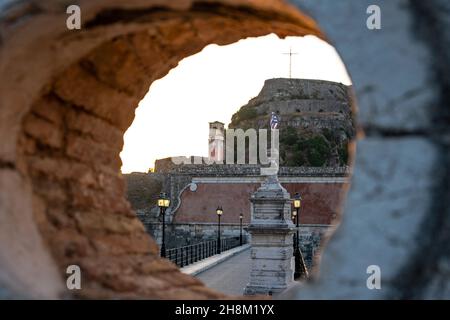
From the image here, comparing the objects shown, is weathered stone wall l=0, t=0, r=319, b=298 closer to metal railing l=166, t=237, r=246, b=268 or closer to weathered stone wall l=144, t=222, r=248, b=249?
metal railing l=166, t=237, r=246, b=268

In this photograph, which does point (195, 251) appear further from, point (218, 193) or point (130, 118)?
point (130, 118)

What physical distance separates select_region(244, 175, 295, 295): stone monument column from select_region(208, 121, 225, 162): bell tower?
2858 centimetres

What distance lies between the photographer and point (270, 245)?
13516 millimetres

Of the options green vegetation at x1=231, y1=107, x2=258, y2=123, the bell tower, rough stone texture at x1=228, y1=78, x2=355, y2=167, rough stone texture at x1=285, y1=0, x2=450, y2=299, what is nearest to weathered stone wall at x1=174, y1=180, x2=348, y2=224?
the bell tower

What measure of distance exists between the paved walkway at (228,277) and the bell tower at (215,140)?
71.8ft

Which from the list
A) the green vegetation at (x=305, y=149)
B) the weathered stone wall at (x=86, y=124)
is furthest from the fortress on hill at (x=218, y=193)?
the weathered stone wall at (x=86, y=124)

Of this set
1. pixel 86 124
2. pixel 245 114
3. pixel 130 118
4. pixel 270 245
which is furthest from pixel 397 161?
pixel 245 114

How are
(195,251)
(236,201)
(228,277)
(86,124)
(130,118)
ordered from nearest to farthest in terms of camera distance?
(86,124) → (130,118) → (228,277) → (195,251) → (236,201)

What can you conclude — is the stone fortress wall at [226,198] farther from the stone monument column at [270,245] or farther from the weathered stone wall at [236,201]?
the stone monument column at [270,245]

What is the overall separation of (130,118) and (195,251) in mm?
16773

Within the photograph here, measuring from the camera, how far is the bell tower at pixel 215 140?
42.3 metres

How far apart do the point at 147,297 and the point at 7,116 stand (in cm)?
97
